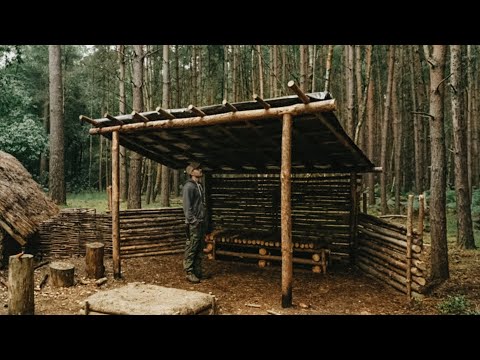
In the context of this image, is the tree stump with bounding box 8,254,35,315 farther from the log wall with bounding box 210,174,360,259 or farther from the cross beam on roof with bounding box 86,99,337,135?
the log wall with bounding box 210,174,360,259

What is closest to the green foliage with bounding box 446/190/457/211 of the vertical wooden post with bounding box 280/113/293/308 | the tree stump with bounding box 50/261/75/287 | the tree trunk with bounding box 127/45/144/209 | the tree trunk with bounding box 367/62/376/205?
the tree trunk with bounding box 367/62/376/205

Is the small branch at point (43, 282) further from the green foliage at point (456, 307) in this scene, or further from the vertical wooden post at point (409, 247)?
the green foliage at point (456, 307)

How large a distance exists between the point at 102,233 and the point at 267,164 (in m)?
4.11

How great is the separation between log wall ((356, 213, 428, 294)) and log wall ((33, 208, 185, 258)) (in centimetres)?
440

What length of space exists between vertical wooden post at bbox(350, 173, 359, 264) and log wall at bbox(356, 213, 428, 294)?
3.7 inches

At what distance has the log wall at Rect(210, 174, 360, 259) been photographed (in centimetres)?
791

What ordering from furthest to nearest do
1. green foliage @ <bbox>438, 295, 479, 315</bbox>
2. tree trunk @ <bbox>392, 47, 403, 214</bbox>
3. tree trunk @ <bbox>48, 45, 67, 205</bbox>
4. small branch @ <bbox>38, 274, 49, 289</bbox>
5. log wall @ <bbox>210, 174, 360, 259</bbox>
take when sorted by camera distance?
1. tree trunk @ <bbox>392, 47, 403, 214</bbox>
2. tree trunk @ <bbox>48, 45, 67, 205</bbox>
3. log wall @ <bbox>210, 174, 360, 259</bbox>
4. small branch @ <bbox>38, 274, 49, 289</bbox>
5. green foliage @ <bbox>438, 295, 479, 315</bbox>

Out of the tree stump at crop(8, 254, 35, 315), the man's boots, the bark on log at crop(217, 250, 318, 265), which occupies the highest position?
the tree stump at crop(8, 254, 35, 315)

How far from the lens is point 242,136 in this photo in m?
6.52

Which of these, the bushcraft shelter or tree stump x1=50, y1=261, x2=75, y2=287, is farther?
tree stump x1=50, y1=261, x2=75, y2=287

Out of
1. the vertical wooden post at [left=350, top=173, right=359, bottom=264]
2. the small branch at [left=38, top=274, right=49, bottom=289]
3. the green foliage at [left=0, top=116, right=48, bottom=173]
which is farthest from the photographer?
the green foliage at [left=0, top=116, right=48, bottom=173]

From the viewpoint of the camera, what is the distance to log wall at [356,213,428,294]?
552cm

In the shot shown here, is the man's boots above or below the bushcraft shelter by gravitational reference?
below

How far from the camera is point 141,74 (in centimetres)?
1009
